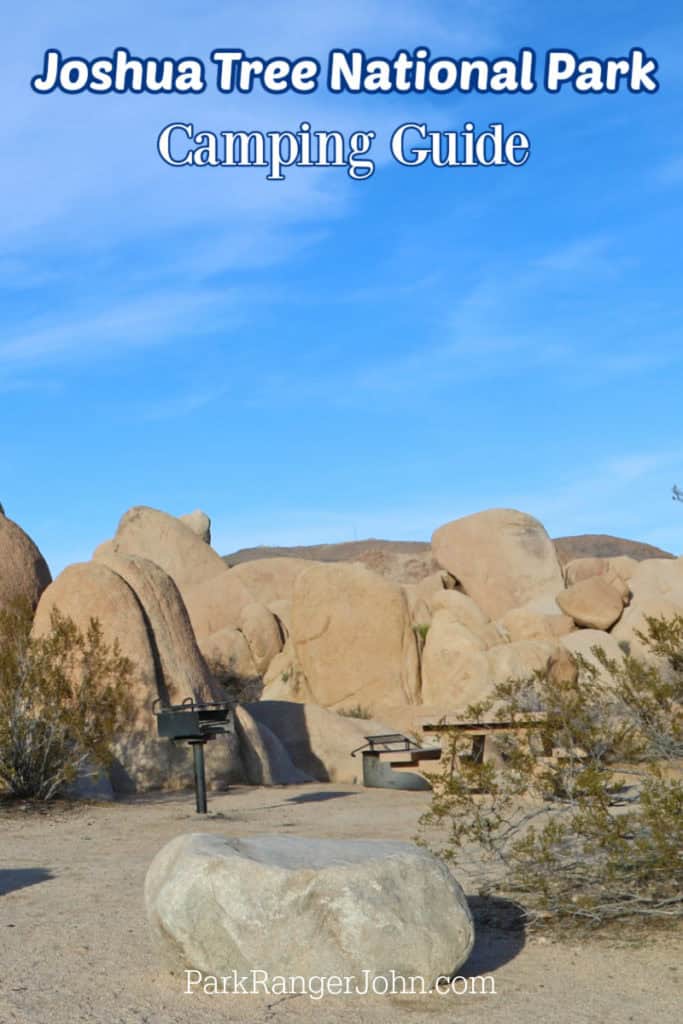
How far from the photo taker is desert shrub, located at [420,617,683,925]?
21.5 ft

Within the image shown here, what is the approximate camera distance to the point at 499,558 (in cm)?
3772

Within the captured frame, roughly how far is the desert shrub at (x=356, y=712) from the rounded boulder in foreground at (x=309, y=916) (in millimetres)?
18528

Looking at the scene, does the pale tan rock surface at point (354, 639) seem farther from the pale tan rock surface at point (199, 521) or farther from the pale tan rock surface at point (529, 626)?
the pale tan rock surface at point (199, 521)

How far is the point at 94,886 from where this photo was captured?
342 inches

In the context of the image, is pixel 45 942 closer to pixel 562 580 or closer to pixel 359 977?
pixel 359 977

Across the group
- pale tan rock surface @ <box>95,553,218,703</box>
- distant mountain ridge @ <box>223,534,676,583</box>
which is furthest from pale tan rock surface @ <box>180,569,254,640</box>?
distant mountain ridge @ <box>223,534,676,583</box>

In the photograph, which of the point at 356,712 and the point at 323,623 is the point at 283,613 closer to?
the point at 323,623

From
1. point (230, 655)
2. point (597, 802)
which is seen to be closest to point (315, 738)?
point (597, 802)

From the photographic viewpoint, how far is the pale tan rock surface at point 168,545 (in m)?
39.9

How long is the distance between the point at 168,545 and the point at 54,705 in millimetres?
26705

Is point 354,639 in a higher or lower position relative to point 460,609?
lower

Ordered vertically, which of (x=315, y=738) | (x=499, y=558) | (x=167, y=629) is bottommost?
(x=315, y=738)

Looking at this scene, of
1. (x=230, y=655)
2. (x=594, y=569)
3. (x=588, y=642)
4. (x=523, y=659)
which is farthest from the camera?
(x=594, y=569)

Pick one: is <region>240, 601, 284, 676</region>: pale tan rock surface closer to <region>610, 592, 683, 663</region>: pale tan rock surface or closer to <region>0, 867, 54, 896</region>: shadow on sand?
<region>610, 592, 683, 663</region>: pale tan rock surface
